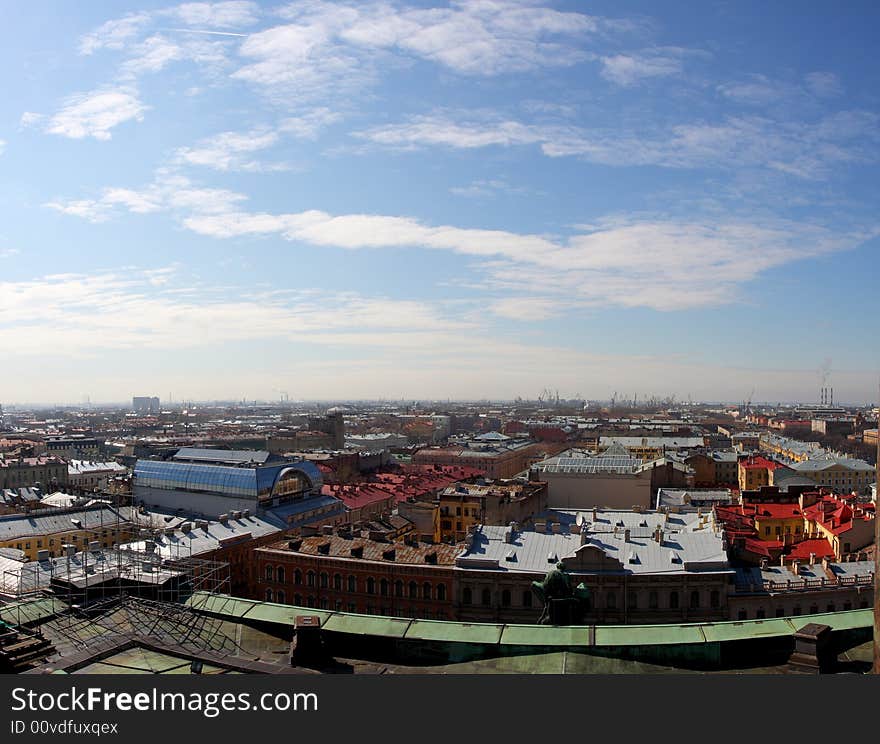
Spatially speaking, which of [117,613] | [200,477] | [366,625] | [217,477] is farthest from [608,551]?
[200,477]

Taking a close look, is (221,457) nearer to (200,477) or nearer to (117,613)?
(200,477)

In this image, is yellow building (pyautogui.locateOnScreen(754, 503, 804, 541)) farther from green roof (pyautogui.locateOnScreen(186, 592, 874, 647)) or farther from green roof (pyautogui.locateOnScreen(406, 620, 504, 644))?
green roof (pyautogui.locateOnScreen(406, 620, 504, 644))

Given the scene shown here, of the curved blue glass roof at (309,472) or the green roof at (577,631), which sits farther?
the curved blue glass roof at (309,472)

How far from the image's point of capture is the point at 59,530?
226 ft

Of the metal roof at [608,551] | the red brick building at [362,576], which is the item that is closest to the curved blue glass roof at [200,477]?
the red brick building at [362,576]

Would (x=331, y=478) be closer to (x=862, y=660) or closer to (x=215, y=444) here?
(x=215, y=444)

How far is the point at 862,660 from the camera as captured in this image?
20.7 meters

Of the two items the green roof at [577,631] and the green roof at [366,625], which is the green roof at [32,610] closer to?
the green roof at [577,631]

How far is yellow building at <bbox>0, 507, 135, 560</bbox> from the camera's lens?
65812 mm

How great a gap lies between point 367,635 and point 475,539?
86.9 ft

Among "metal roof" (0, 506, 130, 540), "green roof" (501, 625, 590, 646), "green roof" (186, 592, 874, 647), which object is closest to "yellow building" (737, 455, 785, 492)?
A: "metal roof" (0, 506, 130, 540)

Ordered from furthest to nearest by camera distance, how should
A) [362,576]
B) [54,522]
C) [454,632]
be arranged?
[54,522]
[362,576]
[454,632]

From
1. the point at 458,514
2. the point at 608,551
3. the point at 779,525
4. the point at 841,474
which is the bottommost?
the point at 779,525

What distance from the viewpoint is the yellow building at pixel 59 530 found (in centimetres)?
6581
